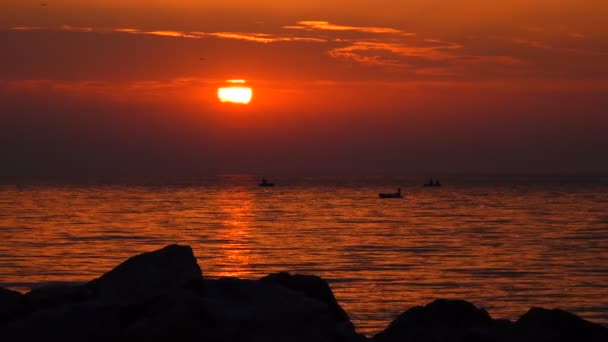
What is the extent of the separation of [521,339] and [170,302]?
4867mm

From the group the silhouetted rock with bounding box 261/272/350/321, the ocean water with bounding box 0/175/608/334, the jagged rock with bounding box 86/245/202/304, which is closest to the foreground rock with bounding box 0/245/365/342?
the jagged rock with bounding box 86/245/202/304

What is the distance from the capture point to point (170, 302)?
1207 centimetres

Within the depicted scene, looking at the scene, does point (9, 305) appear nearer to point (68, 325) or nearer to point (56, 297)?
point (56, 297)

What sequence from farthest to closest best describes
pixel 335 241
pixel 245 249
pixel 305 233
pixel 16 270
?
pixel 305 233 < pixel 335 241 < pixel 245 249 < pixel 16 270

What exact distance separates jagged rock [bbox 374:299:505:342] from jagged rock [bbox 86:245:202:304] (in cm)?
299

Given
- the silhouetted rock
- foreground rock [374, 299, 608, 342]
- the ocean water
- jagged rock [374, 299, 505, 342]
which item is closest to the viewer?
foreground rock [374, 299, 608, 342]

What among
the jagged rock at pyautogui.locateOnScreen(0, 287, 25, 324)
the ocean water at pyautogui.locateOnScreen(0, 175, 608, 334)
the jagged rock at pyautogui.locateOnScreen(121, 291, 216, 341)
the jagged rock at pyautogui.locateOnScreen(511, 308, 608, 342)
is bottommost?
the jagged rock at pyautogui.locateOnScreen(511, 308, 608, 342)

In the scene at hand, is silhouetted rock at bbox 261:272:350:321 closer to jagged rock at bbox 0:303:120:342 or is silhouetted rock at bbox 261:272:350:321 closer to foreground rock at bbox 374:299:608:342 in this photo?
foreground rock at bbox 374:299:608:342

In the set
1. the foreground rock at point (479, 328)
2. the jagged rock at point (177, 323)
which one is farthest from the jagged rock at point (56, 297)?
the foreground rock at point (479, 328)

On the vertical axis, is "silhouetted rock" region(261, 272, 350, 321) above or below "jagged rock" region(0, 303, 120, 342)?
above

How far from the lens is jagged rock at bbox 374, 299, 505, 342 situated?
13.1m

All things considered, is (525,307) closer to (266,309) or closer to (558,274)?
(558,274)

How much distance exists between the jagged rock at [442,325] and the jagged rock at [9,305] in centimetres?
524

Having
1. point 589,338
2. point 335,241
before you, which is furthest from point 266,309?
point 335,241
